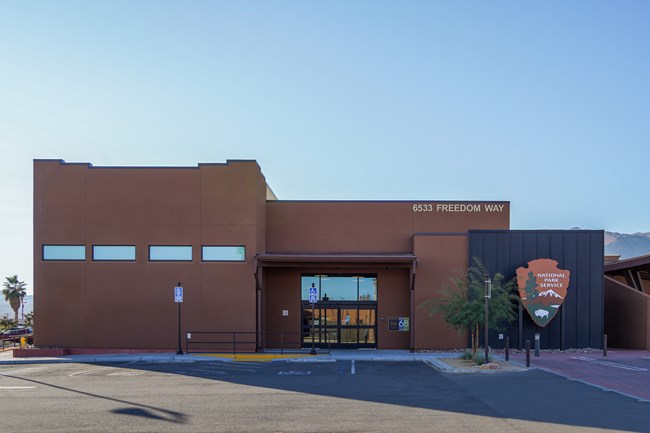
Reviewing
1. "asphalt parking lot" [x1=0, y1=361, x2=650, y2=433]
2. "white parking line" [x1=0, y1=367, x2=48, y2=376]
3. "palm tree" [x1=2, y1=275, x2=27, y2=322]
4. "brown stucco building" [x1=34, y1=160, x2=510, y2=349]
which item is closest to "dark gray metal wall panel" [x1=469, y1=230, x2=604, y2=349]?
"brown stucco building" [x1=34, y1=160, x2=510, y2=349]

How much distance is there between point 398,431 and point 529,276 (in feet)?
56.6

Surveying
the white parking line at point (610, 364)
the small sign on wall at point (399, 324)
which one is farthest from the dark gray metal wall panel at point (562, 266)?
the small sign on wall at point (399, 324)

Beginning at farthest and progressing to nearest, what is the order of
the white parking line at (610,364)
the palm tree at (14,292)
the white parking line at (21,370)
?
the palm tree at (14,292) < the white parking line at (610,364) < the white parking line at (21,370)

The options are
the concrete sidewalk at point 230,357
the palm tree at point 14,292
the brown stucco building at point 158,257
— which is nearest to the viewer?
the concrete sidewalk at point 230,357

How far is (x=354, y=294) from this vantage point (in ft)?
91.0

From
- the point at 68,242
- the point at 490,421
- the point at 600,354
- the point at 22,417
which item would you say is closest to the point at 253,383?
the point at 22,417

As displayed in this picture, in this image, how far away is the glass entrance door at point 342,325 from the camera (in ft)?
90.2

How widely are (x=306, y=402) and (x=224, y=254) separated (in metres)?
13.2

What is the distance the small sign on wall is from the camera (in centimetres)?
2723

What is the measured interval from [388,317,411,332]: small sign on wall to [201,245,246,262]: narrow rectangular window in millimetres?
7932

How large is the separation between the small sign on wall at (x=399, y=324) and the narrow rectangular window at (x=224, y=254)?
7932mm

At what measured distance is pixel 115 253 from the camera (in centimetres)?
2567

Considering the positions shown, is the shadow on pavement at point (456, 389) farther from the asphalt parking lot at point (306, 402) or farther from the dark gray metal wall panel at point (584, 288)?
the dark gray metal wall panel at point (584, 288)

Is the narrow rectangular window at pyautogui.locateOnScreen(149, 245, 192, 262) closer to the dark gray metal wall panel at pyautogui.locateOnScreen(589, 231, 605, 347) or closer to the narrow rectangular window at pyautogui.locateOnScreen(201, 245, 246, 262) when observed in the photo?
the narrow rectangular window at pyautogui.locateOnScreen(201, 245, 246, 262)
